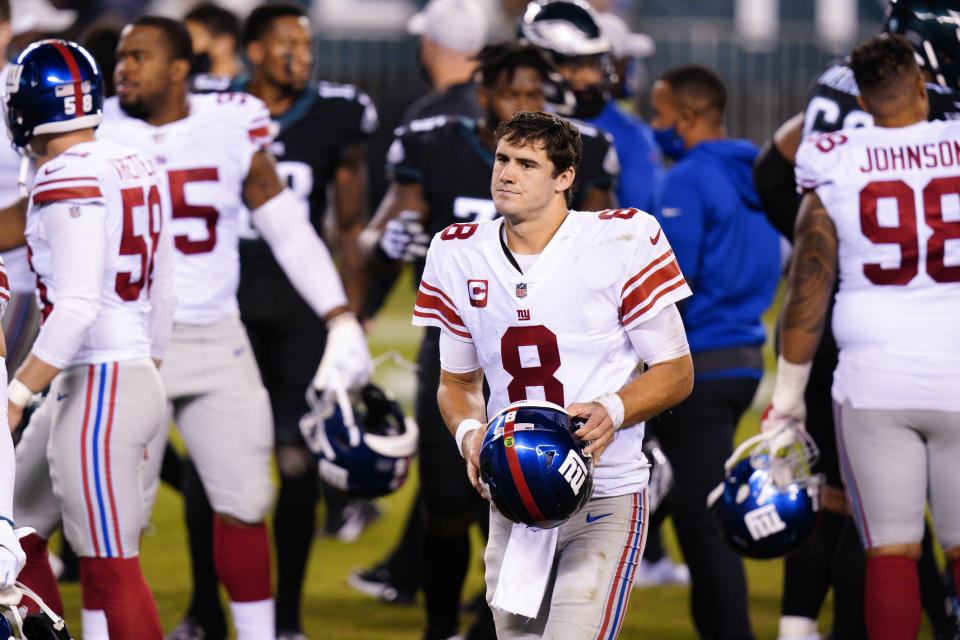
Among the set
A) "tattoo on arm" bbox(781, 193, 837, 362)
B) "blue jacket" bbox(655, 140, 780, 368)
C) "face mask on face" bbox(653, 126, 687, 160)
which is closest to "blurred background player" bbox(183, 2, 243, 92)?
"face mask on face" bbox(653, 126, 687, 160)

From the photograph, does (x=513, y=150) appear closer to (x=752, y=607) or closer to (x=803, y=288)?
(x=803, y=288)

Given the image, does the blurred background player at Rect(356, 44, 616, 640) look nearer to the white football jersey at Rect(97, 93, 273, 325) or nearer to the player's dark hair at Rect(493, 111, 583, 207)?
the white football jersey at Rect(97, 93, 273, 325)

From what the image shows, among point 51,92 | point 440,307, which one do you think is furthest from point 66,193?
point 440,307

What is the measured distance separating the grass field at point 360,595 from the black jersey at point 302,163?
1163 mm

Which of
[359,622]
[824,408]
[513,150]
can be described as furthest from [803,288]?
[359,622]

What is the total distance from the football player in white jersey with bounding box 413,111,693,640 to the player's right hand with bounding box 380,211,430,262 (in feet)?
4.81

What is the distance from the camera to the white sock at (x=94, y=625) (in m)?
4.05

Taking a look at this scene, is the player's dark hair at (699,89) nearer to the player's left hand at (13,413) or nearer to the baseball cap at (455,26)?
the baseball cap at (455,26)

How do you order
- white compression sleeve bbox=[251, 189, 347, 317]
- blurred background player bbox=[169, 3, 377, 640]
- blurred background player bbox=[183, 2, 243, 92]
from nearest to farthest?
white compression sleeve bbox=[251, 189, 347, 317] → blurred background player bbox=[169, 3, 377, 640] → blurred background player bbox=[183, 2, 243, 92]

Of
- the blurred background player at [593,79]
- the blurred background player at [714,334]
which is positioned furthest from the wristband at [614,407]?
the blurred background player at [593,79]

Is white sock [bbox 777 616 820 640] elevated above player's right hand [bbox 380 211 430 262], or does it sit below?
below

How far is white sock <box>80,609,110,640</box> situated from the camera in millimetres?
4051

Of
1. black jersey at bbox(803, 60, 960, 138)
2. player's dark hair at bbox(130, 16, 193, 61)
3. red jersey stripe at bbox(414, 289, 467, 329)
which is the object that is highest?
player's dark hair at bbox(130, 16, 193, 61)

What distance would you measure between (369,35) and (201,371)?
505 inches
